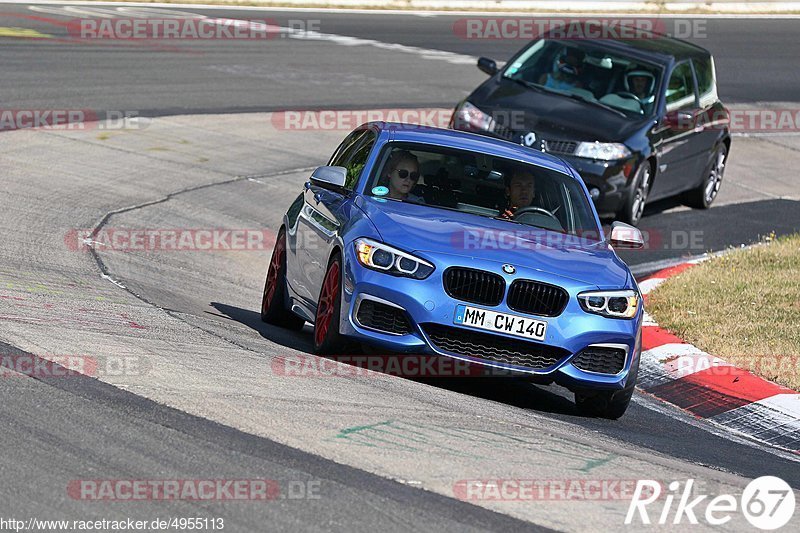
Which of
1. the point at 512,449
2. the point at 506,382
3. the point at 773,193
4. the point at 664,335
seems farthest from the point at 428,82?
the point at 512,449

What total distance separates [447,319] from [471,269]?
318mm

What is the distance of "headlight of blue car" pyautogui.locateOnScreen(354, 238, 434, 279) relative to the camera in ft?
26.3

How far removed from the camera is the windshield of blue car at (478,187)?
9.20 metres

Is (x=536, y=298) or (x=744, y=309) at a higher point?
(x=536, y=298)

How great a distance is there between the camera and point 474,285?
8.05 m

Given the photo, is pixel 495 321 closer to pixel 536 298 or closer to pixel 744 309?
pixel 536 298

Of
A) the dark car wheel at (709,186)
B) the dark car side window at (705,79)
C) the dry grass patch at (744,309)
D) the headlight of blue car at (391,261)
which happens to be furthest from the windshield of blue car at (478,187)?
the dark car wheel at (709,186)

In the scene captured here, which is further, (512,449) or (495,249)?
(495,249)

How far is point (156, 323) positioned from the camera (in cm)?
862

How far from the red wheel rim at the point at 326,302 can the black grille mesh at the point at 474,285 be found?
28.6 inches

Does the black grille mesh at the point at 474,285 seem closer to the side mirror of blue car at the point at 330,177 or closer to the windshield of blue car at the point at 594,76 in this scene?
the side mirror of blue car at the point at 330,177

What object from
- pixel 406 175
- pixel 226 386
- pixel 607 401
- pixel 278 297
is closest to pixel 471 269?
pixel 607 401

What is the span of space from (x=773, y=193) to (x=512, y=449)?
537 inches

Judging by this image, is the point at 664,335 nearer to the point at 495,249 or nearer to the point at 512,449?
the point at 495,249
